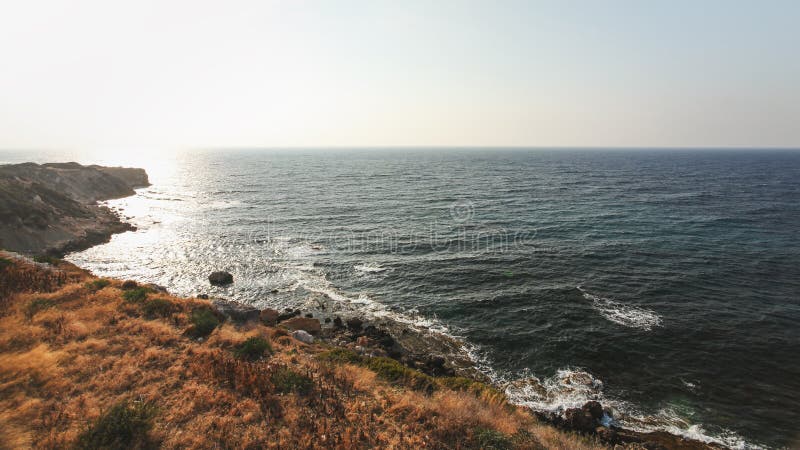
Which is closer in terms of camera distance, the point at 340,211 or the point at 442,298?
the point at 442,298

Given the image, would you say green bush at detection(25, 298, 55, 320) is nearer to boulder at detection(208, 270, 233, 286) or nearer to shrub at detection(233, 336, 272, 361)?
shrub at detection(233, 336, 272, 361)

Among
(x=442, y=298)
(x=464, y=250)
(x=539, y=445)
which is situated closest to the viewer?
(x=539, y=445)

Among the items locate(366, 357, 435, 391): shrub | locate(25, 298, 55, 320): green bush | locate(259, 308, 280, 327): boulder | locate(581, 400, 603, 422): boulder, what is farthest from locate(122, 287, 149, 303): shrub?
locate(581, 400, 603, 422): boulder

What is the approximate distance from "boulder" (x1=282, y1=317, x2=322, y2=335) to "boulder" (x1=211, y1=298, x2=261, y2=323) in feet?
14.6

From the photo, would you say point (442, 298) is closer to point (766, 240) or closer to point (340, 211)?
point (340, 211)

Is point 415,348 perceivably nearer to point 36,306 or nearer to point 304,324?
point 304,324

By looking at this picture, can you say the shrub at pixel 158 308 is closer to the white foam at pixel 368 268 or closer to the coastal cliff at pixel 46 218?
the white foam at pixel 368 268

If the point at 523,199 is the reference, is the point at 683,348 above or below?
below

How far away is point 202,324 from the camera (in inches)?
789

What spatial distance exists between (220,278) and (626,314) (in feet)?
136

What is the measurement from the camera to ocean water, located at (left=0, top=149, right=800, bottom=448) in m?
22.5

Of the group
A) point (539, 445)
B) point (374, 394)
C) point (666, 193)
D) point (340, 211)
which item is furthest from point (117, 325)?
point (666, 193)

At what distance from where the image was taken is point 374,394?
51.1ft

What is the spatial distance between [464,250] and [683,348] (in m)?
25.5
